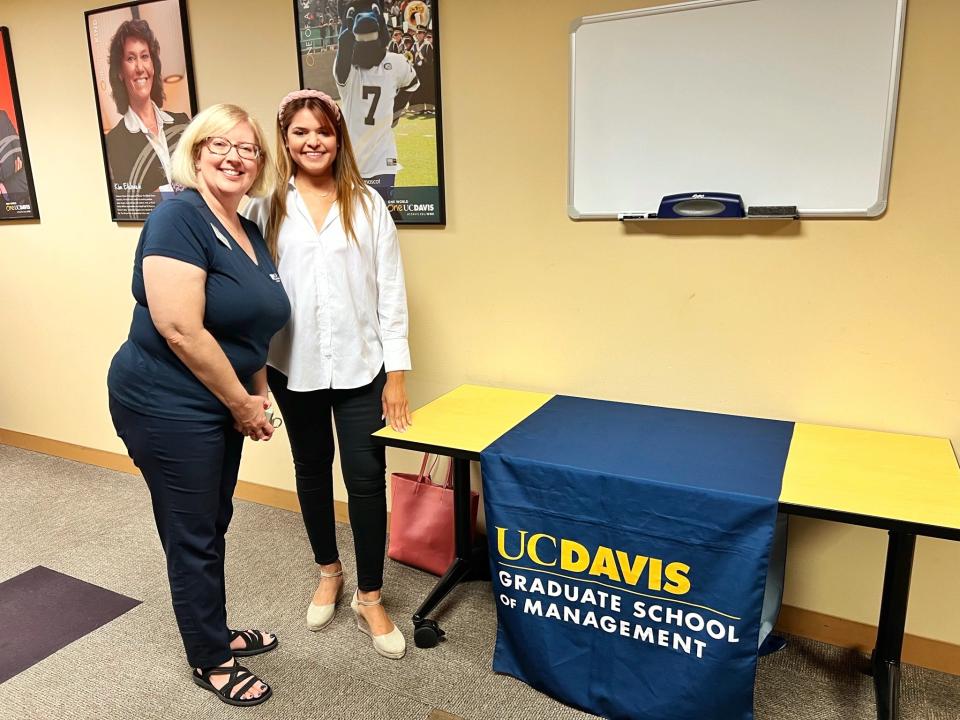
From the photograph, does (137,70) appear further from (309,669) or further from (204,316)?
(309,669)

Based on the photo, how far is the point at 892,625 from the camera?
1.68 metres

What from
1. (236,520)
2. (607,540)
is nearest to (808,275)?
(607,540)

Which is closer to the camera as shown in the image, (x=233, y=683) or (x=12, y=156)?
(x=233, y=683)

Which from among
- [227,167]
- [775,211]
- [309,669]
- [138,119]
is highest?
[138,119]

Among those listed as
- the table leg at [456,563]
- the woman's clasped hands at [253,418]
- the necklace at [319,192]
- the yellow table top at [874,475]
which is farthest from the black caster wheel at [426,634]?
the necklace at [319,192]

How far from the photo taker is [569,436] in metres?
1.79

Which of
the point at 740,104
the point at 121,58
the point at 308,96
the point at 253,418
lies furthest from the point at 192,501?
the point at 121,58

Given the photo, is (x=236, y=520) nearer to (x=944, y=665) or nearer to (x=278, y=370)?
(x=278, y=370)

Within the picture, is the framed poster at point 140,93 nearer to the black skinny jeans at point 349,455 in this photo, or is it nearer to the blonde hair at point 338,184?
the blonde hair at point 338,184

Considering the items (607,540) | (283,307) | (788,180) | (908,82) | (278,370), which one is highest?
(908,82)

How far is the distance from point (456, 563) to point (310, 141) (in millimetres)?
1349

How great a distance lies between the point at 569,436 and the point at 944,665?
1223mm

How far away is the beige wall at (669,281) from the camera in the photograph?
5.63 feet

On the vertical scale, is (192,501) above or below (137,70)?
below
